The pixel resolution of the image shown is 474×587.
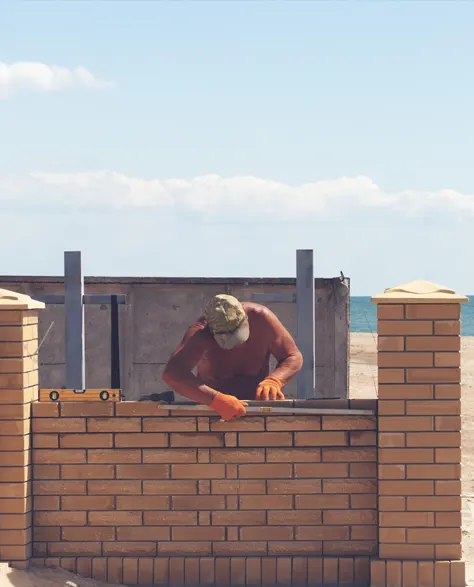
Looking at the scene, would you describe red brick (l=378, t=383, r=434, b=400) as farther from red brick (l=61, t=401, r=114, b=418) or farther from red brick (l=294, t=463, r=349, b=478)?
red brick (l=61, t=401, r=114, b=418)

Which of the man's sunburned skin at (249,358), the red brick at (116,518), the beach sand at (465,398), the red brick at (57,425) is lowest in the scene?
the beach sand at (465,398)

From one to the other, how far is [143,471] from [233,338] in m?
1.15

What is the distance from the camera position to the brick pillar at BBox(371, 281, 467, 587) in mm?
6309

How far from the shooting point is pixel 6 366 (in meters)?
6.45

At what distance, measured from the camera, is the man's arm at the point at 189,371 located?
6.45 meters

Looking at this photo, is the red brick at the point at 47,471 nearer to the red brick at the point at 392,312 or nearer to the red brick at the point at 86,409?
the red brick at the point at 86,409

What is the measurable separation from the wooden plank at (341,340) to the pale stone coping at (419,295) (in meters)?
2.61

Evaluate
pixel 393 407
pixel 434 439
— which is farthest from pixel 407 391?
pixel 434 439

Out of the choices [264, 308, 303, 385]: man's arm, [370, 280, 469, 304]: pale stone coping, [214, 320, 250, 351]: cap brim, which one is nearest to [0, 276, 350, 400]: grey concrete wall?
[264, 308, 303, 385]: man's arm

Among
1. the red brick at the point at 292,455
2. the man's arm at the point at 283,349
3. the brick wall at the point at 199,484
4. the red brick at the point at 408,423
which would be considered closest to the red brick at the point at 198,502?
the brick wall at the point at 199,484

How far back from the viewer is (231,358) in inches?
273

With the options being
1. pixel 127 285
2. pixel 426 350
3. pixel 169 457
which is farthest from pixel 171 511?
pixel 127 285

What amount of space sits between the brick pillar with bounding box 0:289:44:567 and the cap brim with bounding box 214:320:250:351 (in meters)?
1.33

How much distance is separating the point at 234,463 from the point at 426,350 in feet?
5.15
